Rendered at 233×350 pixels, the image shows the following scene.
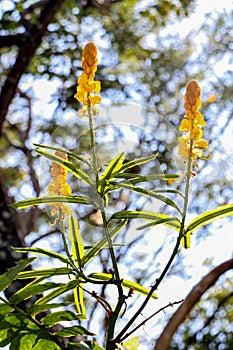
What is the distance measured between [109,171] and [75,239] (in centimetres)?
6

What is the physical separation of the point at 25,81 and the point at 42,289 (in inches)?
75.2

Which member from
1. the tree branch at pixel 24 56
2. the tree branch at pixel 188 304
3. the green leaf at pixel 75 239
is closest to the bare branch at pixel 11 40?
the tree branch at pixel 24 56

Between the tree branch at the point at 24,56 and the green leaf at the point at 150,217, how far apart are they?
1.34 m

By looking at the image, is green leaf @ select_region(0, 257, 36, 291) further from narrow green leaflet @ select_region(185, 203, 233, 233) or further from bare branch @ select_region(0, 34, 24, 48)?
bare branch @ select_region(0, 34, 24, 48)

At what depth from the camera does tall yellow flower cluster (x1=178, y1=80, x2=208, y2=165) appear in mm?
484

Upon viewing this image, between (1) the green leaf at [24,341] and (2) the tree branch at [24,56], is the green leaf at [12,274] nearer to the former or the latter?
(1) the green leaf at [24,341]

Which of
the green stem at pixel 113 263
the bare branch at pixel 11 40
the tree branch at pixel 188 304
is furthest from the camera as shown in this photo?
the bare branch at pixel 11 40

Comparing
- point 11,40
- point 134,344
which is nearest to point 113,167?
point 134,344

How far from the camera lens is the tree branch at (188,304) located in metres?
1.56

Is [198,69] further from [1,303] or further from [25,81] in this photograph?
[1,303]

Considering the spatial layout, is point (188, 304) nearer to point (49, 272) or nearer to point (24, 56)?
point (24, 56)

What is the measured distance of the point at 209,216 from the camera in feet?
1.61

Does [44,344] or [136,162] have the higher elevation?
[136,162]

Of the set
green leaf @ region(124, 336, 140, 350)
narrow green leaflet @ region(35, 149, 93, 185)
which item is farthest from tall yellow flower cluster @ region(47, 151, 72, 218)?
green leaf @ region(124, 336, 140, 350)
